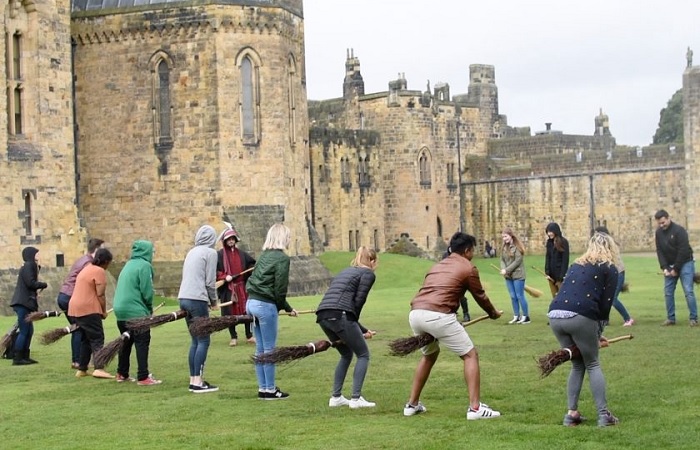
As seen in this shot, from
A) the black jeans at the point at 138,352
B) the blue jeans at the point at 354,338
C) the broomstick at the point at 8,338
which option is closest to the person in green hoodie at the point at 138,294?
the black jeans at the point at 138,352

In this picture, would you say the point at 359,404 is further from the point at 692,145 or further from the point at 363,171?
the point at 692,145

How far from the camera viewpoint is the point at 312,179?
2261 inches

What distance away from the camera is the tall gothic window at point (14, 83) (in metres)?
34.7

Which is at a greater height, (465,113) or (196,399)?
(465,113)

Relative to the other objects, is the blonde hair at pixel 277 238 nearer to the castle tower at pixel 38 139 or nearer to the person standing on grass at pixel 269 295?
the person standing on grass at pixel 269 295

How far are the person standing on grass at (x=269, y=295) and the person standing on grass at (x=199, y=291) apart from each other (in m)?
1.03

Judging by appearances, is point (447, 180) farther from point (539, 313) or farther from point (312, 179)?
point (539, 313)

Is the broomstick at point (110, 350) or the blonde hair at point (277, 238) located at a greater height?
the blonde hair at point (277, 238)

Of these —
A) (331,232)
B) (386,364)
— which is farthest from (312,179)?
(386,364)

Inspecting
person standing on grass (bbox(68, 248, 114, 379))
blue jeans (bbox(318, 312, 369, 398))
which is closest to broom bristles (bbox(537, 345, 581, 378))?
blue jeans (bbox(318, 312, 369, 398))

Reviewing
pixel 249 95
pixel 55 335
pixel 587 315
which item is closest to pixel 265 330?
pixel 587 315

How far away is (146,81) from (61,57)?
3.74m

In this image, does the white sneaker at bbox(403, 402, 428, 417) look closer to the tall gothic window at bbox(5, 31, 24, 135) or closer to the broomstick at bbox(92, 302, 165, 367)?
the broomstick at bbox(92, 302, 165, 367)

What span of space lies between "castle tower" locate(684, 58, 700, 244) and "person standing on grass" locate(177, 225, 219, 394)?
4702 centimetres
